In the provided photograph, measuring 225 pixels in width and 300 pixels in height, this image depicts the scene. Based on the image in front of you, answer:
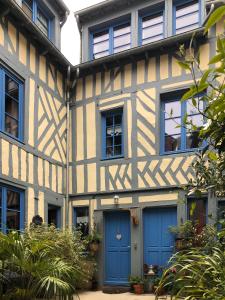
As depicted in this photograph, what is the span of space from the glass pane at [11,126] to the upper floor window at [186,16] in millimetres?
4298

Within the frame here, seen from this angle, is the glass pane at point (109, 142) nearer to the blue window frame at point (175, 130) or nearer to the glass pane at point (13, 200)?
the blue window frame at point (175, 130)

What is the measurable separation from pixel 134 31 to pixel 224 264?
7961 millimetres

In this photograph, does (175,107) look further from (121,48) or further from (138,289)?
(138,289)

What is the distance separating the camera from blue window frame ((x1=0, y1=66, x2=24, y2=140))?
7582 mm

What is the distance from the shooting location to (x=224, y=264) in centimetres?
276

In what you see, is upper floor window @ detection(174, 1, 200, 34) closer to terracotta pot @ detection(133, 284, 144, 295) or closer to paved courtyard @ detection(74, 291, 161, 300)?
terracotta pot @ detection(133, 284, 144, 295)

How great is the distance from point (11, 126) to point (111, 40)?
3792mm

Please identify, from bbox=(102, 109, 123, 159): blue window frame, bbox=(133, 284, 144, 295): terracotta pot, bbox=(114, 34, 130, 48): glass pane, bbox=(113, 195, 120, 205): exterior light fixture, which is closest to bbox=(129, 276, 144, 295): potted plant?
bbox=(133, 284, 144, 295): terracotta pot

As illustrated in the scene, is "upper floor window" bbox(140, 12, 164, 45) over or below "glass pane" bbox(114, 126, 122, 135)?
over

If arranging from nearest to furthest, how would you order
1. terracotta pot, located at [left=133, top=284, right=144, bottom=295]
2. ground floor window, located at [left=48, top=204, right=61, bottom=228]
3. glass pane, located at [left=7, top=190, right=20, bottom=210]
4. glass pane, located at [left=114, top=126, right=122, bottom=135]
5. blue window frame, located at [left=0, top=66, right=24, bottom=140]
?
blue window frame, located at [left=0, top=66, right=24, bottom=140] → glass pane, located at [left=7, top=190, right=20, bottom=210] → terracotta pot, located at [left=133, top=284, right=144, bottom=295] → ground floor window, located at [left=48, top=204, right=61, bottom=228] → glass pane, located at [left=114, top=126, right=122, bottom=135]

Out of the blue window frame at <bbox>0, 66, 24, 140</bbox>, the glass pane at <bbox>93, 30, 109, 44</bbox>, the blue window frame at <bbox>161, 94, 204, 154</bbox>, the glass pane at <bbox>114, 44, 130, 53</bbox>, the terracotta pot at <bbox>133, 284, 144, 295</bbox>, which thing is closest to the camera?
the blue window frame at <bbox>0, 66, 24, 140</bbox>

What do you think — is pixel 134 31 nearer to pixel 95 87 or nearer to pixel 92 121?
pixel 95 87

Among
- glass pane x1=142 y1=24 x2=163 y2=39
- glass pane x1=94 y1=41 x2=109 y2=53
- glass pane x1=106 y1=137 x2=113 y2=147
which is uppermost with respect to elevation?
glass pane x1=142 y1=24 x2=163 y2=39

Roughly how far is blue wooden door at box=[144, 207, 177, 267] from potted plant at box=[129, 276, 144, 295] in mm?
476
